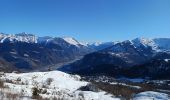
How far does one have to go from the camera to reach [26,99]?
39.5ft

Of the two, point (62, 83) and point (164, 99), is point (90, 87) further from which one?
point (164, 99)

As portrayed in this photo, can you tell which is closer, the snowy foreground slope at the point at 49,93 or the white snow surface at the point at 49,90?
the snowy foreground slope at the point at 49,93

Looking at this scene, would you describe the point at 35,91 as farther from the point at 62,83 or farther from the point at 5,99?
the point at 62,83

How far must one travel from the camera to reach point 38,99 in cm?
1279

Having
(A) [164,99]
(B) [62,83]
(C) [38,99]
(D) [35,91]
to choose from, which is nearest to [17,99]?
(C) [38,99]

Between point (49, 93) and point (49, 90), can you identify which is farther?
point (49, 90)

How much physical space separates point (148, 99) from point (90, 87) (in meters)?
19.1

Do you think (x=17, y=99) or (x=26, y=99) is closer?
(x=17, y=99)

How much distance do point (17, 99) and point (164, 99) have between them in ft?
41.4

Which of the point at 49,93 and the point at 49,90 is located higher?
the point at 49,90

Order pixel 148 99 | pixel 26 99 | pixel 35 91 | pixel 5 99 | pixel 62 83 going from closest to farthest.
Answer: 1. pixel 5 99
2. pixel 26 99
3. pixel 35 91
4. pixel 148 99
5. pixel 62 83

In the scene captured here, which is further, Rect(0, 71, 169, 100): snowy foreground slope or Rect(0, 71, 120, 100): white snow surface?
Rect(0, 71, 120, 100): white snow surface

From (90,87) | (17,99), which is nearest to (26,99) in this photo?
(17,99)

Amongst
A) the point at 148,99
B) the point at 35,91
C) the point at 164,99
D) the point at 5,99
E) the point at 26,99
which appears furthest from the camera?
the point at 164,99
